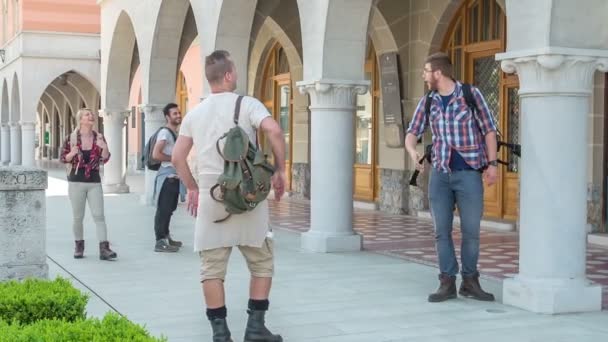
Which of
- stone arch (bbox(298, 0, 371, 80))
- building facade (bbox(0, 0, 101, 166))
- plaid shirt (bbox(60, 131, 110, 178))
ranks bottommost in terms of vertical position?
plaid shirt (bbox(60, 131, 110, 178))

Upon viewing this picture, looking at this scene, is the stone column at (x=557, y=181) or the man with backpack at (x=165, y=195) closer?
the stone column at (x=557, y=181)

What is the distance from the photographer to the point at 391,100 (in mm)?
14102

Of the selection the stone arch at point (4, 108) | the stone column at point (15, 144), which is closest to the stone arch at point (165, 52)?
the stone column at point (15, 144)

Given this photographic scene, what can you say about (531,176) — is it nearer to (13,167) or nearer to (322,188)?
(322,188)

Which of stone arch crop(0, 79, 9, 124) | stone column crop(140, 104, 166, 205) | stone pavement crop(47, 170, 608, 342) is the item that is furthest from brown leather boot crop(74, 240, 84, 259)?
stone arch crop(0, 79, 9, 124)

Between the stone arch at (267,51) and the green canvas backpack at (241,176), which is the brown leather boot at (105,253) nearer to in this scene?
the green canvas backpack at (241,176)

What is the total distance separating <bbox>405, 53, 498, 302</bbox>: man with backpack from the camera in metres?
6.26

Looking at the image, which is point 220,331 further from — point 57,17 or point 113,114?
point 57,17

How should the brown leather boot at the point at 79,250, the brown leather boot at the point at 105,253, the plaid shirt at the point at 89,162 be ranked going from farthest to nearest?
the brown leather boot at the point at 79,250, the brown leather boot at the point at 105,253, the plaid shirt at the point at 89,162

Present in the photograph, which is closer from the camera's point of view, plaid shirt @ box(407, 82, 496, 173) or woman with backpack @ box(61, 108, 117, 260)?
plaid shirt @ box(407, 82, 496, 173)

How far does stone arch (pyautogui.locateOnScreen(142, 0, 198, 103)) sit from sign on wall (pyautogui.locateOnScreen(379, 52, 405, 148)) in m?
3.87

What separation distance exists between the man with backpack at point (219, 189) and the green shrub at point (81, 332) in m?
1.08

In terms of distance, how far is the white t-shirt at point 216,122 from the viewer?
4.91m

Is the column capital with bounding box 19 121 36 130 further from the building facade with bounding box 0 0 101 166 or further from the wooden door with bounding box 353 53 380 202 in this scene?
the wooden door with bounding box 353 53 380 202
